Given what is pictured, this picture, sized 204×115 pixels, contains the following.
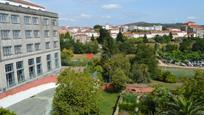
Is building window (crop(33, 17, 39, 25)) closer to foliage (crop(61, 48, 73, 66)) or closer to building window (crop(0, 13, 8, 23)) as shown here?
building window (crop(0, 13, 8, 23))

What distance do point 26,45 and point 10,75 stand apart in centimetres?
608

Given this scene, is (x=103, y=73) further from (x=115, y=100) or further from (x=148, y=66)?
(x=115, y=100)

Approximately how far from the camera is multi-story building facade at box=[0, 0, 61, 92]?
3850 cm

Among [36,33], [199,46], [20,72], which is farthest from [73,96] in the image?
[199,46]

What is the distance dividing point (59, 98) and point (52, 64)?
30686 mm

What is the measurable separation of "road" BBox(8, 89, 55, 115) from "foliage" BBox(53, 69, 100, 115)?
214 inches

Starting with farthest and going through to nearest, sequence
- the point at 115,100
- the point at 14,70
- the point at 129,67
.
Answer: the point at 129,67 → the point at 14,70 → the point at 115,100

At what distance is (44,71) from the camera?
4984 cm

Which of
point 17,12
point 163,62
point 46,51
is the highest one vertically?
point 17,12

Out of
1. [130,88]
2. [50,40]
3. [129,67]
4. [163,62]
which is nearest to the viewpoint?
[130,88]

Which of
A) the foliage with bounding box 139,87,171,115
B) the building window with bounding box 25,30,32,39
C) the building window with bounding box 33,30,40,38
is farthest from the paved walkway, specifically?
the foliage with bounding box 139,87,171,115

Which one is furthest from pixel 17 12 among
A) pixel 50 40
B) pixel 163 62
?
pixel 163 62

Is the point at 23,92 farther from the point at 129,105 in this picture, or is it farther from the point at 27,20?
the point at 27,20

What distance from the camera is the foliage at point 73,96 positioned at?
901 inches
